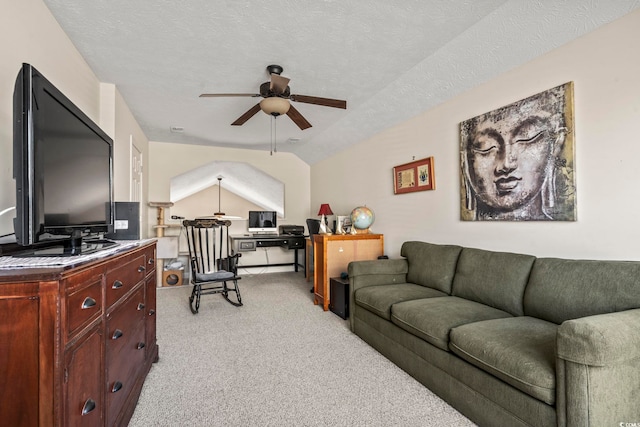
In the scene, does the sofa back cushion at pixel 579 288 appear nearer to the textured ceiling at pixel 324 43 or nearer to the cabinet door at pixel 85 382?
the textured ceiling at pixel 324 43

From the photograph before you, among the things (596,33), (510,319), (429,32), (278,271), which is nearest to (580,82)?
(596,33)

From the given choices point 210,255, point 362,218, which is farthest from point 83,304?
point 362,218

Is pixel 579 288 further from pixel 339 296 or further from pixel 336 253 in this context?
pixel 336 253

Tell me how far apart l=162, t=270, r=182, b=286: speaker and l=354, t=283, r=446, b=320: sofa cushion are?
11.6 ft

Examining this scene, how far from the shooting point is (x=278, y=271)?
21.0 feet

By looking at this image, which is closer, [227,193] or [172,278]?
[172,278]

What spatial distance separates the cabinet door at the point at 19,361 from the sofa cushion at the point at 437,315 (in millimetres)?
1850

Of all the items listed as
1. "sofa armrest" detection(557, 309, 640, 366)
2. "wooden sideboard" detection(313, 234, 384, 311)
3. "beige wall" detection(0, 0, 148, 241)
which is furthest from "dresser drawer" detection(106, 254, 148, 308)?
"wooden sideboard" detection(313, 234, 384, 311)

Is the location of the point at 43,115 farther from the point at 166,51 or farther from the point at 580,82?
the point at 580,82

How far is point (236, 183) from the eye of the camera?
645cm

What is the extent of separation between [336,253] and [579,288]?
2.38 m

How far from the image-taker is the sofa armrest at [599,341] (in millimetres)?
1180

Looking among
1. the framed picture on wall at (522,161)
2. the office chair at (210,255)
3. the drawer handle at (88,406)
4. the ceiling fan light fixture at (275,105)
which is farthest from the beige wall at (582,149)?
the drawer handle at (88,406)

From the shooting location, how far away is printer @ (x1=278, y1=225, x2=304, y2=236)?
6.02m
